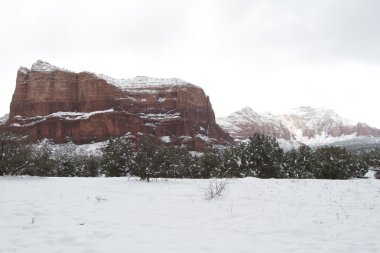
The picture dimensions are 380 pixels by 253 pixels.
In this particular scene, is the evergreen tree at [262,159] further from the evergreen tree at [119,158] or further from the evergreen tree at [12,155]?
the evergreen tree at [12,155]

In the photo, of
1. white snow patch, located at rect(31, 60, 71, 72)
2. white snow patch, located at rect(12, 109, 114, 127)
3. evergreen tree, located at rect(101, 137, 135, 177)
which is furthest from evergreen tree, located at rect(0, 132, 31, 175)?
white snow patch, located at rect(31, 60, 71, 72)

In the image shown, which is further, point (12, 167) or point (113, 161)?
point (113, 161)

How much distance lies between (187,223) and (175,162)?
1993cm

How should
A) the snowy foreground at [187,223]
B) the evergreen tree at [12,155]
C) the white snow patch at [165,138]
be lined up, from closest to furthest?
the snowy foreground at [187,223], the evergreen tree at [12,155], the white snow patch at [165,138]

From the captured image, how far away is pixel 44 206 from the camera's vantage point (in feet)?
Result: 34.1

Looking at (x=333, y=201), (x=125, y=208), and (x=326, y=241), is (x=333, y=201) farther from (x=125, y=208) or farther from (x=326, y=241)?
(x=125, y=208)

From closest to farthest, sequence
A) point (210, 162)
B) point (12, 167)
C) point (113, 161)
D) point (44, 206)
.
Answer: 1. point (44, 206)
2. point (12, 167)
3. point (113, 161)
4. point (210, 162)

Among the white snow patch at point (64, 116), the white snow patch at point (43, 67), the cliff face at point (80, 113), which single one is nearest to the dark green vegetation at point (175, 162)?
the cliff face at point (80, 113)

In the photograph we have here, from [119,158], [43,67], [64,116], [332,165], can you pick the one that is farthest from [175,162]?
[43,67]

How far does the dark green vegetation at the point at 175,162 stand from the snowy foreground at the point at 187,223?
405 inches

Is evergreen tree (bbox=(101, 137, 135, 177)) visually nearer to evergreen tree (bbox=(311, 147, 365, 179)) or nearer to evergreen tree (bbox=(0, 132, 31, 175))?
evergreen tree (bbox=(0, 132, 31, 175))

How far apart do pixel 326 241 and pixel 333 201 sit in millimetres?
5702

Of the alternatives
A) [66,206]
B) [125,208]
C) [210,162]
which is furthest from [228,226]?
[210,162]

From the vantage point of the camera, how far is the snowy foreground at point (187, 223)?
21.9ft
